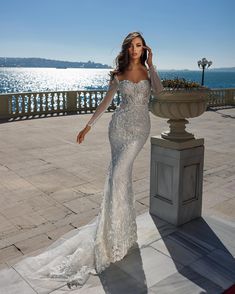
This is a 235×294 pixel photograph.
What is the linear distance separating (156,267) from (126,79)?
1822mm

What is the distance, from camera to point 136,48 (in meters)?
3.22

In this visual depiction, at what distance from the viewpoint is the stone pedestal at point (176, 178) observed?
380 cm

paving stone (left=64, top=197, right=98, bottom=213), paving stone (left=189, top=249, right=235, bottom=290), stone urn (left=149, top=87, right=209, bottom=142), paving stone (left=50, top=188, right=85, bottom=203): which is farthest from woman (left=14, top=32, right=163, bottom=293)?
paving stone (left=50, top=188, right=85, bottom=203)

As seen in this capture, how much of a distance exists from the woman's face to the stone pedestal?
1.07 meters

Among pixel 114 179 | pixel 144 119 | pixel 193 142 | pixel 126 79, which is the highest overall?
pixel 126 79

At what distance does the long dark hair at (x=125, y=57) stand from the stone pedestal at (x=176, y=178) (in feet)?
3.25

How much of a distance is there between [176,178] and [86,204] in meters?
1.49

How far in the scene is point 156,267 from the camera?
3.18 metres

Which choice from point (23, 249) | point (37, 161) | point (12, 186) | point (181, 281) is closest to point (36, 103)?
point (37, 161)

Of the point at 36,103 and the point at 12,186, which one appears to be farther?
the point at 36,103

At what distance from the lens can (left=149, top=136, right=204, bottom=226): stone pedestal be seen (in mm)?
3797

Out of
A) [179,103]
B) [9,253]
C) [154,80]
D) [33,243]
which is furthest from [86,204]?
[154,80]

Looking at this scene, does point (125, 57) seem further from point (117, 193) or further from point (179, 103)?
point (117, 193)

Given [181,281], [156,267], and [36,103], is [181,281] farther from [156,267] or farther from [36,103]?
[36,103]
